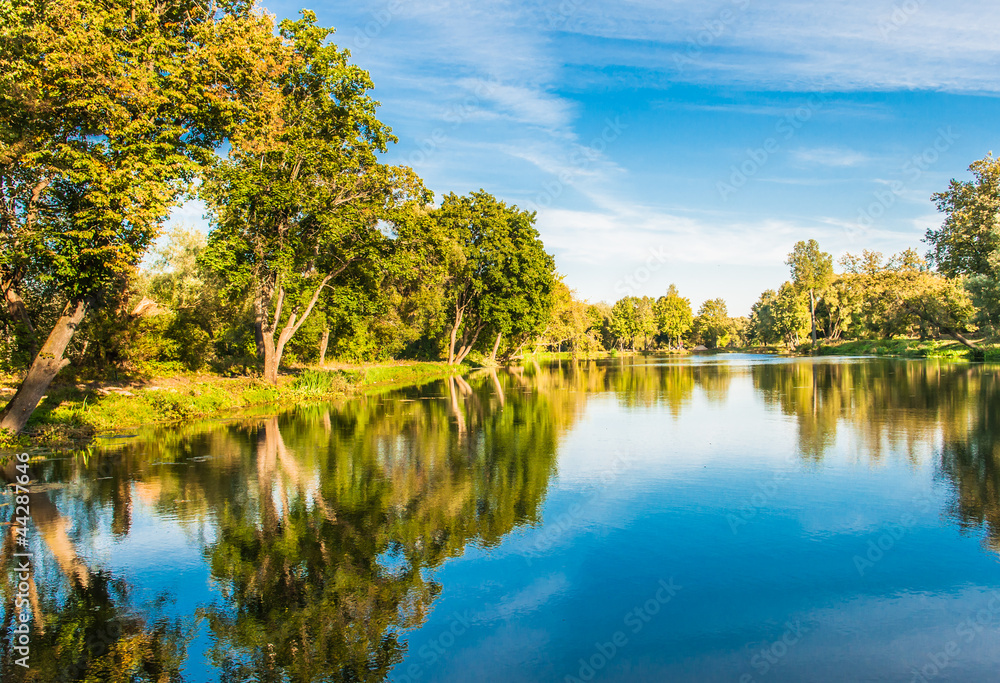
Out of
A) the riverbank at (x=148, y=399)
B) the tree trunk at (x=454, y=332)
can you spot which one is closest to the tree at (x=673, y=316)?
the tree trunk at (x=454, y=332)

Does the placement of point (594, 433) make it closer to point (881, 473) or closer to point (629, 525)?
point (881, 473)

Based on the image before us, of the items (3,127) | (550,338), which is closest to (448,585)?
(3,127)

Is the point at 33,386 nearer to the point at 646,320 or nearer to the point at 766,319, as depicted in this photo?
the point at 766,319

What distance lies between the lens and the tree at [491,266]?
56.5 metres

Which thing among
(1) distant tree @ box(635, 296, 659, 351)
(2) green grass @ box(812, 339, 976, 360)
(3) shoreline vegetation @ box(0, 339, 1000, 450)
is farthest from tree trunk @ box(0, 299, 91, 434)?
(1) distant tree @ box(635, 296, 659, 351)

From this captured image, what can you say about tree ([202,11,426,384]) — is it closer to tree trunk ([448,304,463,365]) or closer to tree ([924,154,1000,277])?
tree trunk ([448,304,463,365])

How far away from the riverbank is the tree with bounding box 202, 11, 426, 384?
7.09 feet

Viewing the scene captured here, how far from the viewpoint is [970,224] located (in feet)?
171

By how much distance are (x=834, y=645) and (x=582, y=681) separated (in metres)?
2.25

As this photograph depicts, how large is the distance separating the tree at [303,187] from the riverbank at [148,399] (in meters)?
2.16

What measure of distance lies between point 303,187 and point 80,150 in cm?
1143

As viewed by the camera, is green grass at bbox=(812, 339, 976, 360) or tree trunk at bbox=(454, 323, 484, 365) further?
tree trunk at bbox=(454, 323, 484, 365)

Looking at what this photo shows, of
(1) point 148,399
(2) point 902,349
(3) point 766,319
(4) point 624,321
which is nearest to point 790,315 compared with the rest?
(3) point 766,319

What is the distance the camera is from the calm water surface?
5.15 metres
